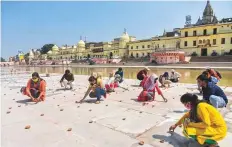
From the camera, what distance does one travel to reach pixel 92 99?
7332 millimetres

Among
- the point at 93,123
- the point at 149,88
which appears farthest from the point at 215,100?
the point at 93,123

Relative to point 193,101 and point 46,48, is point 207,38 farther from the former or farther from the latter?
point 46,48

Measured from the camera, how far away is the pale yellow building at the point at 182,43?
155 feet

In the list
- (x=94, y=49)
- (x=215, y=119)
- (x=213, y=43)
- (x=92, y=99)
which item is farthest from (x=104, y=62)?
(x=215, y=119)

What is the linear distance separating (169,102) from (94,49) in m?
74.2

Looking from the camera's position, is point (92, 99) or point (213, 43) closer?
point (92, 99)

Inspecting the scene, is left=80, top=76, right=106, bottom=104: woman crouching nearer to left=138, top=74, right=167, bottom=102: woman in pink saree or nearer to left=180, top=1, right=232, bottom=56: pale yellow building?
left=138, top=74, right=167, bottom=102: woman in pink saree

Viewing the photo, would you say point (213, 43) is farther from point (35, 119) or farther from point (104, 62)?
point (35, 119)

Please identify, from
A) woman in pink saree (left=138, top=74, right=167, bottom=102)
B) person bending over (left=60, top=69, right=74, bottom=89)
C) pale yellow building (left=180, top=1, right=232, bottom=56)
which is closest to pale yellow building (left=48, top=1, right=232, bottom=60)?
pale yellow building (left=180, top=1, right=232, bottom=56)

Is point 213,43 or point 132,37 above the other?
point 132,37

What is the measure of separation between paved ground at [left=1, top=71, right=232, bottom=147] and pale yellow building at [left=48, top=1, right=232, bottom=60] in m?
43.4

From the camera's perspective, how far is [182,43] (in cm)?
5344

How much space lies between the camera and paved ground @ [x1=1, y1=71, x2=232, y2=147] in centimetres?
375

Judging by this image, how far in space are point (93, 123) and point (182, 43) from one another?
52.6 metres
